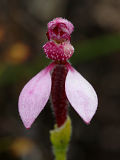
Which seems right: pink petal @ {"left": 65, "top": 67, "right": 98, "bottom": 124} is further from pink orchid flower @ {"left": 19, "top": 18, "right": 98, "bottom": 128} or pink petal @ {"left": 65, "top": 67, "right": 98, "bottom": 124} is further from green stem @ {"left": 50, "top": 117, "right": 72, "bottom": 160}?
green stem @ {"left": 50, "top": 117, "right": 72, "bottom": 160}

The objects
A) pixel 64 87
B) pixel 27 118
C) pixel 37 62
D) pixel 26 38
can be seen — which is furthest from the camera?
pixel 26 38

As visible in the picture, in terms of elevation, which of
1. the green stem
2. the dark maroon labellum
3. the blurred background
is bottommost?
the blurred background

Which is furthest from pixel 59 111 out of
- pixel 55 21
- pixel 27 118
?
pixel 55 21

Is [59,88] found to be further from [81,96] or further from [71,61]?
[71,61]

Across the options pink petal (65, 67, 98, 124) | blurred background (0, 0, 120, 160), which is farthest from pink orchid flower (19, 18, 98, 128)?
blurred background (0, 0, 120, 160)

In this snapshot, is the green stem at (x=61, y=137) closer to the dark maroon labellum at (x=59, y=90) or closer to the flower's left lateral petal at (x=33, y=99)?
the dark maroon labellum at (x=59, y=90)

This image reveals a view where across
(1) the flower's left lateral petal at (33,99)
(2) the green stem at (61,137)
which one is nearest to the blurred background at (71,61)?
(2) the green stem at (61,137)

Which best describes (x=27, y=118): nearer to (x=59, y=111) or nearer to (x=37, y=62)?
(x=59, y=111)

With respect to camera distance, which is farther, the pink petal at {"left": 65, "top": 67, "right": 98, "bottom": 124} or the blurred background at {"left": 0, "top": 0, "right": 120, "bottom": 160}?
the blurred background at {"left": 0, "top": 0, "right": 120, "bottom": 160}
